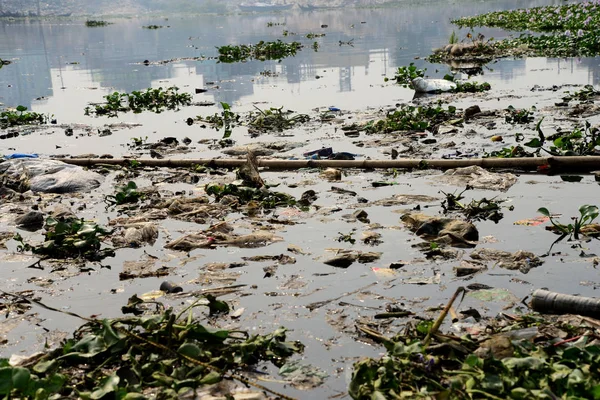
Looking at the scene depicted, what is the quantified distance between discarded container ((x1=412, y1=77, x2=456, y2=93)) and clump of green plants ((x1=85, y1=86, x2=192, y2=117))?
443 cm

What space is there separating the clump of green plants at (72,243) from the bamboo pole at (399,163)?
2.46 meters

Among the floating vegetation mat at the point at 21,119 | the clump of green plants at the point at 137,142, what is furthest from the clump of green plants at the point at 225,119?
the floating vegetation mat at the point at 21,119

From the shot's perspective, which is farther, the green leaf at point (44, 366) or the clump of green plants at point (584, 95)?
the clump of green plants at point (584, 95)

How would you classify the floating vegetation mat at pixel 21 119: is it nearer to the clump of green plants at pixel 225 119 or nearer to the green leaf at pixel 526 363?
the clump of green plants at pixel 225 119

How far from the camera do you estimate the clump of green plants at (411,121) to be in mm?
10073

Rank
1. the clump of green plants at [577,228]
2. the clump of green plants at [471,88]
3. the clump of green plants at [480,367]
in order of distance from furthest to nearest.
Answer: the clump of green plants at [471,88]
the clump of green plants at [577,228]
the clump of green plants at [480,367]

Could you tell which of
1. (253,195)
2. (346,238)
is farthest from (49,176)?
(346,238)

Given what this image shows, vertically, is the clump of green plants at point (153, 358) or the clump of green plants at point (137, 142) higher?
the clump of green plants at point (137, 142)

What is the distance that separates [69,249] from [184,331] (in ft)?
7.32

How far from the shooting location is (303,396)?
3512 mm

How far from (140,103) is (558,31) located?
17487 millimetres

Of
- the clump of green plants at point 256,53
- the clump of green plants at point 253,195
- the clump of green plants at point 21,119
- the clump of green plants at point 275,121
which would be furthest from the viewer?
the clump of green plants at point 256,53

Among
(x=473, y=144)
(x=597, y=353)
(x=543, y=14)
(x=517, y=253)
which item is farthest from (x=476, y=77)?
(x=543, y=14)

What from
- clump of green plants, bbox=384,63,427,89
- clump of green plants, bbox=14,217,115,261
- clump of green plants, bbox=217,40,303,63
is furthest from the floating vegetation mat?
clump of green plants, bbox=217,40,303,63
